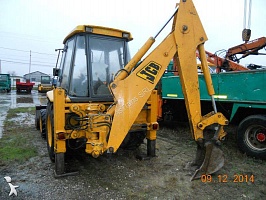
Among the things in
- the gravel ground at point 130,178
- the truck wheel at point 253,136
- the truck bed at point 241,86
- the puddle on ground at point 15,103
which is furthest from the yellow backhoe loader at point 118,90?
the puddle on ground at point 15,103

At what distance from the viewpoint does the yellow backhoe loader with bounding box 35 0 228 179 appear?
329 cm

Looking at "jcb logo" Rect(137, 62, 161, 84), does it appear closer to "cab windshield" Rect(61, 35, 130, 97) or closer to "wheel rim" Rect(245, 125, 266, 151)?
"cab windshield" Rect(61, 35, 130, 97)

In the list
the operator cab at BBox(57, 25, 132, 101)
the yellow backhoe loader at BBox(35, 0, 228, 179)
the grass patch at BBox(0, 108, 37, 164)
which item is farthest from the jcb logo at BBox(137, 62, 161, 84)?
the grass patch at BBox(0, 108, 37, 164)

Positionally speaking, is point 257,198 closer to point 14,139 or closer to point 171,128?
point 171,128

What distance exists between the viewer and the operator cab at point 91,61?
155 inches

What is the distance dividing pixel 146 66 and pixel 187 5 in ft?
3.55

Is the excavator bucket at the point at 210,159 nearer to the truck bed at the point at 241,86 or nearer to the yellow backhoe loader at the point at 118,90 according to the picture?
the yellow backhoe loader at the point at 118,90

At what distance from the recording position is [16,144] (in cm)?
523

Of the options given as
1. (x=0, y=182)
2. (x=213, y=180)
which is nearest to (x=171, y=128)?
(x=213, y=180)

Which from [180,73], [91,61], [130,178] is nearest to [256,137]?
[180,73]

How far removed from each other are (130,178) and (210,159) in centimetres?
129

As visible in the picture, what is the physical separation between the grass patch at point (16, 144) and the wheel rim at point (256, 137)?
4263mm

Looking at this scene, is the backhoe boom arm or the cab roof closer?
the backhoe boom arm

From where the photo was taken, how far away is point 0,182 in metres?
3.42
